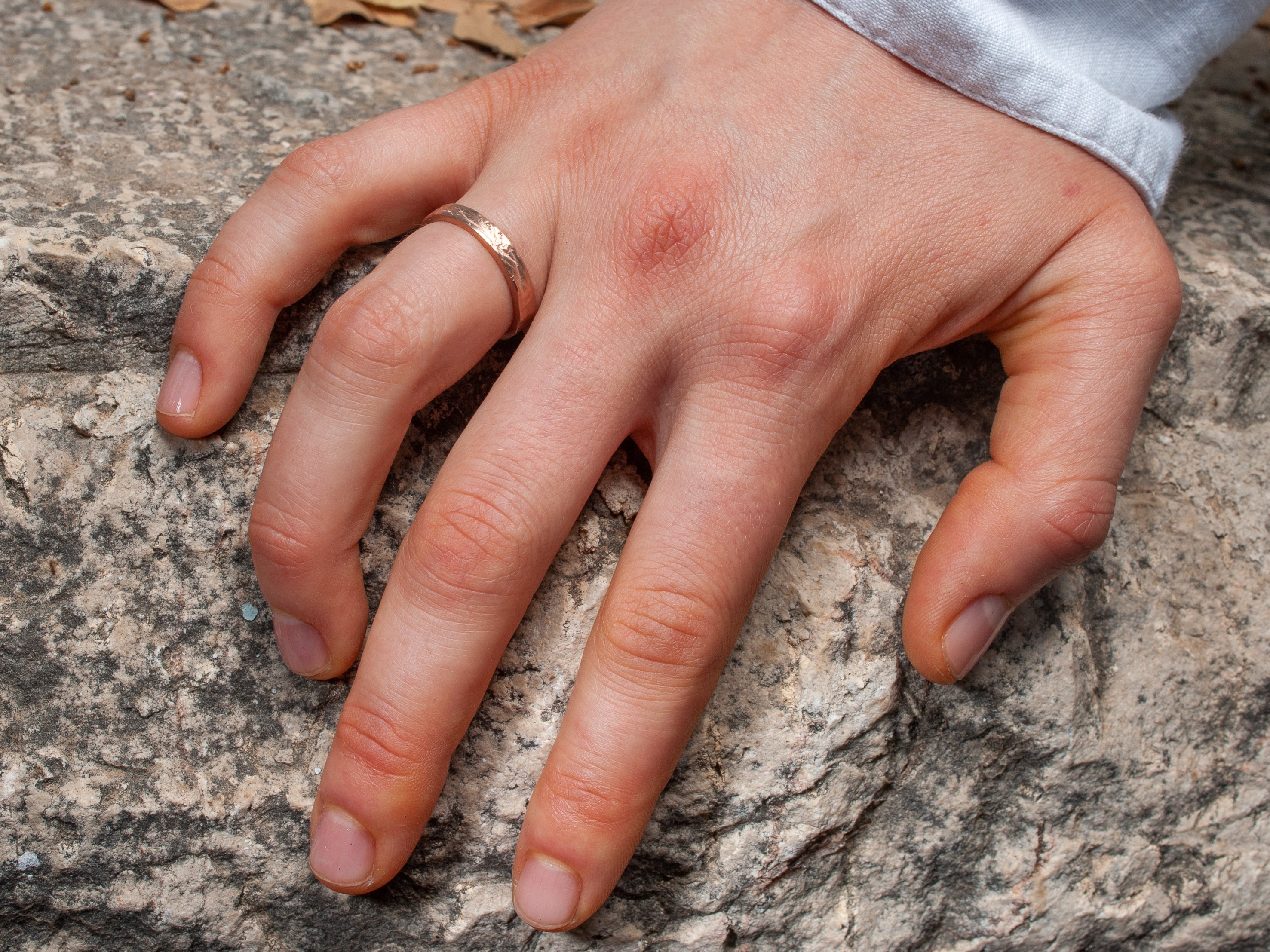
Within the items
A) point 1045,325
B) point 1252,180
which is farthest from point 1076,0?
point 1252,180

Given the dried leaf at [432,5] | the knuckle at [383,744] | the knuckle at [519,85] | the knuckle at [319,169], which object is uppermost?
the knuckle at [519,85]

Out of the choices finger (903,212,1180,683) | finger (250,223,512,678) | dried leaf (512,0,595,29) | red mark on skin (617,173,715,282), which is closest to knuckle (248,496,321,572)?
finger (250,223,512,678)

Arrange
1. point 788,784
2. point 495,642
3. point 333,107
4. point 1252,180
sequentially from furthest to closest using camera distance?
point 1252,180 < point 333,107 < point 788,784 < point 495,642

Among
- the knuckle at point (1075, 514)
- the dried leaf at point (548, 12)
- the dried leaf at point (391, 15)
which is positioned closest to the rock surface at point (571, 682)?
the knuckle at point (1075, 514)

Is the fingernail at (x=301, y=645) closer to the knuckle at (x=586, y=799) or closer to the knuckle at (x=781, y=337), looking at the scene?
the knuckle at (x=586, y=799)

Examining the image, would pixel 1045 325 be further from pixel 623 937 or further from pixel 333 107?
pixel 333 107

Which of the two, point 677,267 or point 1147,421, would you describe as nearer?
point 677,267

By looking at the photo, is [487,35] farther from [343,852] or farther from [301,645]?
[343,852]
